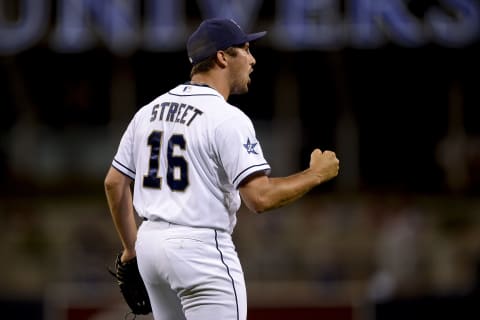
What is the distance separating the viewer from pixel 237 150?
4160mm

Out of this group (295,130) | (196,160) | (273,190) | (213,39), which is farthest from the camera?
(295,130)

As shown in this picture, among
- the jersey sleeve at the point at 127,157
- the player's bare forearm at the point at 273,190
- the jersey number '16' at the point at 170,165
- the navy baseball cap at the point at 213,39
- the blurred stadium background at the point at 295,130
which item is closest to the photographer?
the player's bare forearm at the point at 273,190

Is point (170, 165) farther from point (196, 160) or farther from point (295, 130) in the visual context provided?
point (295, 130)

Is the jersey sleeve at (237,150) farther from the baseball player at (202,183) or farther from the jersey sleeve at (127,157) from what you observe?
the jersey sleeve at (127,157)

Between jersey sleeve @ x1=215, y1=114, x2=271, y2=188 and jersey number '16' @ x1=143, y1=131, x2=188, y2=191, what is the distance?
0.53 feet

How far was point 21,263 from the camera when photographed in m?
11.9

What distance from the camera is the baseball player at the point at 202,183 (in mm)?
4188

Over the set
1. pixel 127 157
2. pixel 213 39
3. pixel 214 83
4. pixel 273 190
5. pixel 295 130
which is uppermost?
pixel 213 39

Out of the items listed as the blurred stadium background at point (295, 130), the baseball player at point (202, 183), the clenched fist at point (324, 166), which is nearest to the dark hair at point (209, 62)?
the baseball player at point (202, 183)

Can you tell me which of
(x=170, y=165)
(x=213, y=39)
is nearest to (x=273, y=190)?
(x=170, y=165)

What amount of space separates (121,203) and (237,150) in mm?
715

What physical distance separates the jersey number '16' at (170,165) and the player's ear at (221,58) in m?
0.37

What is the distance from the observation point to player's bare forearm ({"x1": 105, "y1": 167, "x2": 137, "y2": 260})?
462cm

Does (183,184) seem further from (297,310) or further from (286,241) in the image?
(286,241)
